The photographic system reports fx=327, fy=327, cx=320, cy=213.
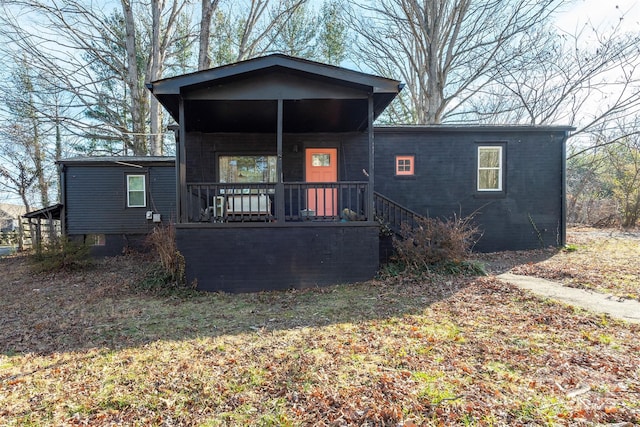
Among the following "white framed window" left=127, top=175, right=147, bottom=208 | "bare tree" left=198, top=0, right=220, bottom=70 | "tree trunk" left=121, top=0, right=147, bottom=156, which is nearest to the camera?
"white framed window" left=127, top=175, right=147, bottom=208

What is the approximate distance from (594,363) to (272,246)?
481 cm

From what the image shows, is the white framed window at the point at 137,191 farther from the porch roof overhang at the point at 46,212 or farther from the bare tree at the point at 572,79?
the bare tree at the point at 572,79

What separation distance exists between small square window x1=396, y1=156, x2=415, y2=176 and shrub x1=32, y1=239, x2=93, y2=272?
8.97 m

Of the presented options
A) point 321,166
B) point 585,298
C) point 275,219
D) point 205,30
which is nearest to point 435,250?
point 585,298

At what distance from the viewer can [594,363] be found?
10.0ft

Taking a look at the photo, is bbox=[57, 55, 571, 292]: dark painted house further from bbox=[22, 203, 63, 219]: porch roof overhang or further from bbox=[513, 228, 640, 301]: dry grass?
bbox=[513, 228, 640, 301]: dry grass

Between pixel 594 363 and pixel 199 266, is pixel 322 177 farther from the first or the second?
pixel 594 363

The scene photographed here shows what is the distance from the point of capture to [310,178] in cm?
940

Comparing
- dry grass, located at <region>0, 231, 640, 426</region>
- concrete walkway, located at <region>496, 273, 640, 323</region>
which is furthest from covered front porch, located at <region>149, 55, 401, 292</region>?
concrete walkway, located at <region>496, 273, 640, 323</region>

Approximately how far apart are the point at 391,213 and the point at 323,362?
5.67m

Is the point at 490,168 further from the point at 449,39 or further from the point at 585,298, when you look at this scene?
the point at 449,39

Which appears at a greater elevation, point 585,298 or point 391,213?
point 391,213

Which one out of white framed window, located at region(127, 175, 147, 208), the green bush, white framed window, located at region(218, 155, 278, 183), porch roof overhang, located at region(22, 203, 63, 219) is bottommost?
the green bush

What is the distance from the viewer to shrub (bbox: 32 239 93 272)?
851 cm
